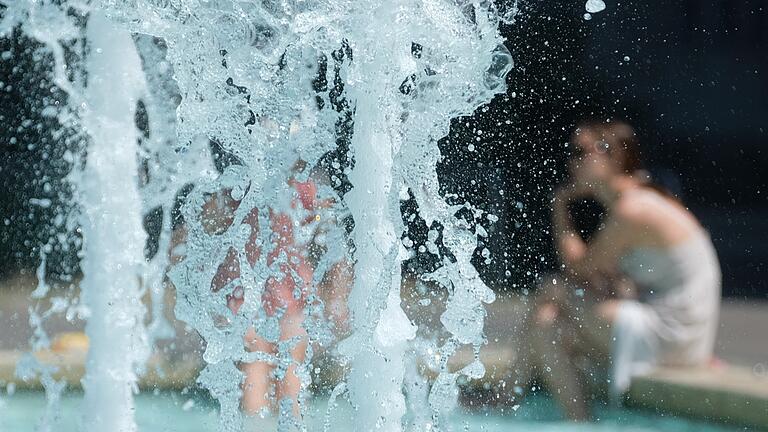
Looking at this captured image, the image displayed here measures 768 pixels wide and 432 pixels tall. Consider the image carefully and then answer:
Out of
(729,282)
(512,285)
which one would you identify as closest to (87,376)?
(512,285)

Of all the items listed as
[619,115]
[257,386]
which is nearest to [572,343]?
[257,386]

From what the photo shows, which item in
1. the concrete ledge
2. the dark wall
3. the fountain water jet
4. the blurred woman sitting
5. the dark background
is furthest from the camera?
the dark wall

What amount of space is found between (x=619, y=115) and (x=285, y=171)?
3531 millimetres

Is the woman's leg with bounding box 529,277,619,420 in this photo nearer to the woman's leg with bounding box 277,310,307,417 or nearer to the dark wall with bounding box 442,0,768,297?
the woman's leg with bounding box 277,310,307,417

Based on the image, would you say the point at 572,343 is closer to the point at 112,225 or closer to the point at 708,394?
the point at 708,394

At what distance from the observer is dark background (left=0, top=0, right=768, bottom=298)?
5.20m

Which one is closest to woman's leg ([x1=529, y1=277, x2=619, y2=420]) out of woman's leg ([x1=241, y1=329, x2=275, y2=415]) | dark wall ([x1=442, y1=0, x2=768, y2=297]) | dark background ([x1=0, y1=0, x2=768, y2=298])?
woman's leg ([x1=241, y1=329, x2=275, y2=415])

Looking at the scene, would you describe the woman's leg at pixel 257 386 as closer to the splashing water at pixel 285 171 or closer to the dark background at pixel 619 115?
the splashing water at pixel 285 171

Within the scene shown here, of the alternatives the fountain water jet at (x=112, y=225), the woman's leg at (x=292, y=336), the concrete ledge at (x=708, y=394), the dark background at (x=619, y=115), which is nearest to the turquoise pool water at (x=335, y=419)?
the concrete ledge at (x=708, y=394)

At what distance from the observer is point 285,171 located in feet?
8.32

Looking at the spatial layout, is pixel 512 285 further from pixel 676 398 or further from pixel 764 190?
pixel 676 398

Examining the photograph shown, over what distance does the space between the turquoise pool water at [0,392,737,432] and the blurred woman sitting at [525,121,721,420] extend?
103 mm

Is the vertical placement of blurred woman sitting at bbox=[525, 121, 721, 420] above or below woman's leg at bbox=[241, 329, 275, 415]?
above

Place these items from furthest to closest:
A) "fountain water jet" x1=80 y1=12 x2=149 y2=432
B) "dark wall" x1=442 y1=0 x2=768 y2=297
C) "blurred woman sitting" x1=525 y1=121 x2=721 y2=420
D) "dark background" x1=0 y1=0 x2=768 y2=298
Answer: "dark wall" x1=442 y1=0 x2=768 y2=297, "dark background" x1=0 y1=0 x2=768 y2=298, "blurred woman sitting" x1=525 y1=121 x2=721 y2=420, "fountain water jet" x1=80 y1=12 x2=149 y2=432
